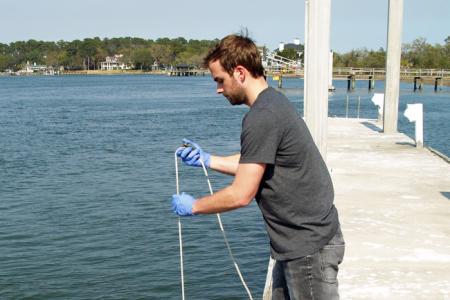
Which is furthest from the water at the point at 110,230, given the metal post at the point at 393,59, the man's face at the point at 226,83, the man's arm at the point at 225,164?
the man's face at the point at 226,83

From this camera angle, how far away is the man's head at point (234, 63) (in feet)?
10.8

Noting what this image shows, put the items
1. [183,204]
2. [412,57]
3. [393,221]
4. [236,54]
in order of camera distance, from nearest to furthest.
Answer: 1. [236,54]
2. [183,204]
3. [393,221]
4. [412,57]

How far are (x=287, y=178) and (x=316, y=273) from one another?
0.58 m

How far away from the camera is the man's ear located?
3309 millimetres

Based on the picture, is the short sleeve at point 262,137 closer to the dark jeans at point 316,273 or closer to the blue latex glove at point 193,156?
the dark jeans at point 316,273

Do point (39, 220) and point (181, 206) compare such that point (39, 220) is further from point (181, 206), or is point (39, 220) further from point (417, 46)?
point (417, 46)

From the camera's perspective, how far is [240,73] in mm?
3326

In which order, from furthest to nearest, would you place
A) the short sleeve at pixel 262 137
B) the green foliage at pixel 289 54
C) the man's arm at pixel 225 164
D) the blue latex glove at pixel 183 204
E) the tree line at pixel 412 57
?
the green foliage at pixel 289 54
the tree line at pixel 412 57
the man's arm at pixel 225 164
the blue latex glove at pixel 183 204
the short sleeve at pixel 262 137

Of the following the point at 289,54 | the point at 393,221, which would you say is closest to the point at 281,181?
the point at 393,221

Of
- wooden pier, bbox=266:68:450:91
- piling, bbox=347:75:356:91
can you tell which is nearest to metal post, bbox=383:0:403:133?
wooden pier, bbox=266:68:450:91

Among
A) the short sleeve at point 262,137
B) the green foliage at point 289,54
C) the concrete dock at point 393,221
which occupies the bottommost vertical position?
the concrete dock at point 393,221

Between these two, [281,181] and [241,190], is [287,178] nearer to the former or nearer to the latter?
[281,181]

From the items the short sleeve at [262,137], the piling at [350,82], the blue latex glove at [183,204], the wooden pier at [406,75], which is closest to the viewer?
the short sleeve at [262,137]

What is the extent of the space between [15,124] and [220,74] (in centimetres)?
3703
